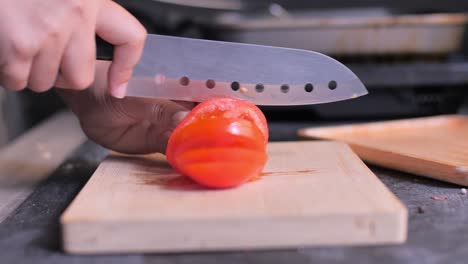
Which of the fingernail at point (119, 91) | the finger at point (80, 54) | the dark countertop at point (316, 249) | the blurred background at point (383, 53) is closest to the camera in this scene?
the dark countertop at point (316, 249)

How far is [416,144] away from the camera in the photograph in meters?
1.16

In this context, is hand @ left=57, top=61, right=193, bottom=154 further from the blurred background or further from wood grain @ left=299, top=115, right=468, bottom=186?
the blurred background

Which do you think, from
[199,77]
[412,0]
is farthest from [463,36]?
[199,77]

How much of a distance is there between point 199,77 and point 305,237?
1.15ft

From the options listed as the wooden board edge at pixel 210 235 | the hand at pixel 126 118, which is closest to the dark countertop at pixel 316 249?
the wooden board edge at pixel 210 235

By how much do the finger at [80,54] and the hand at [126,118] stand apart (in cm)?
18

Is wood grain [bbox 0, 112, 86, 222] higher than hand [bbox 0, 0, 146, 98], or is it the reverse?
hand [bbox 0, 0, 146, 98]

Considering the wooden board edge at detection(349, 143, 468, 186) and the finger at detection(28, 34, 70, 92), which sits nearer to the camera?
the finger at detection(28, 34, 70, 92)

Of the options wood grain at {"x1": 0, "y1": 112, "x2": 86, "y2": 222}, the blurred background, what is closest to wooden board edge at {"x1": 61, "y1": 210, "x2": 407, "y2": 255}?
wood grain at {"x1": 0, "y1": 112, "x2": 86, "y2": 222}

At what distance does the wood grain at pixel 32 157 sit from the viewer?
0.94m

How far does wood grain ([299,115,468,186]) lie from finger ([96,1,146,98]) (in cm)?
45

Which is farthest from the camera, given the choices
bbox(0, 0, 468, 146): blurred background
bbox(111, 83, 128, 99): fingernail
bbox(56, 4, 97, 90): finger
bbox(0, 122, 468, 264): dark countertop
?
bbox(0, 0, 468, 146): blurred background

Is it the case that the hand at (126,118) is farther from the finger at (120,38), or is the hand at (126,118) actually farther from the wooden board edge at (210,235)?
the wooden board edge at (210,235)

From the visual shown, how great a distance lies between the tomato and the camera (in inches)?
29.4
